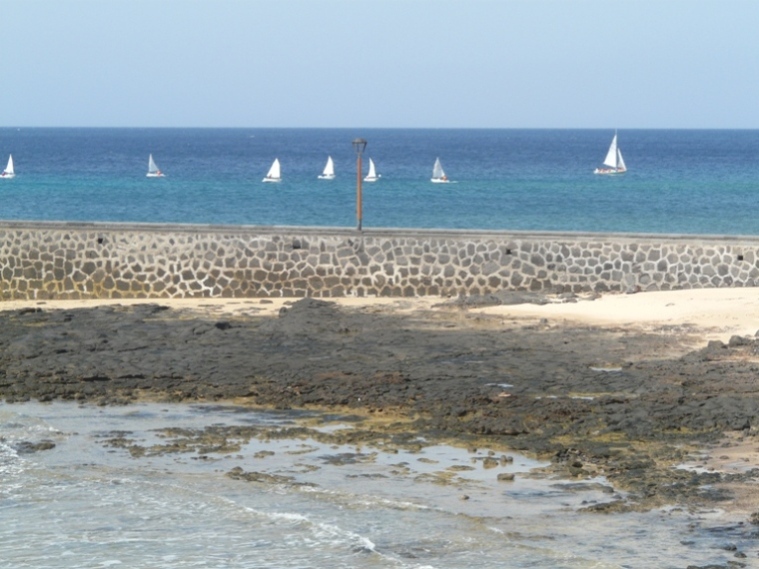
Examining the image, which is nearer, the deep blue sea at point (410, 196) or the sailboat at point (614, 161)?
the deep blue sea at point (410, 196)

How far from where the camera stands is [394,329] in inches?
705

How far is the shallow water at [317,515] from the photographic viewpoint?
9062mm

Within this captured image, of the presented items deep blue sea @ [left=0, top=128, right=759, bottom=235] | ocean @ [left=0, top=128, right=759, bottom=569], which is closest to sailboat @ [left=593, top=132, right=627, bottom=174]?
deep blue sea @ [left=0, top=128, right=759, bottom=235]

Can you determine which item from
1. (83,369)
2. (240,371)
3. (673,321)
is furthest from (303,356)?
(673,321)

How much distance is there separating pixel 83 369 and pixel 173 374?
1.08 m

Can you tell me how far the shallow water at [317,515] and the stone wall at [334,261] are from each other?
924cm

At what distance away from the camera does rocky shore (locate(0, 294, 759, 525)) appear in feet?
38.3

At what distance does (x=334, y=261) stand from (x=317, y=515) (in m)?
11.7

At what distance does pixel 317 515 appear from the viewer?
32.5ft

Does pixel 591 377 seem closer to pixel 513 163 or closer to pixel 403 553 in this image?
pixel 403 553

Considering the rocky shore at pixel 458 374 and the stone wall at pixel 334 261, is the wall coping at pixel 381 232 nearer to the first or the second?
the stone wall at pixel 334 261

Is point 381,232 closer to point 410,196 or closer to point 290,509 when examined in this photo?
point 290,509

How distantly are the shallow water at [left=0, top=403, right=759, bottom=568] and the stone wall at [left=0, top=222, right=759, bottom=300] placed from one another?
9238 mm

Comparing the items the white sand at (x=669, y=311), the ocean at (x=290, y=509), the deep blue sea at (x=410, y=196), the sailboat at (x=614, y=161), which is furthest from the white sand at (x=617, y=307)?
the sailboat at (x=614, y=161)
